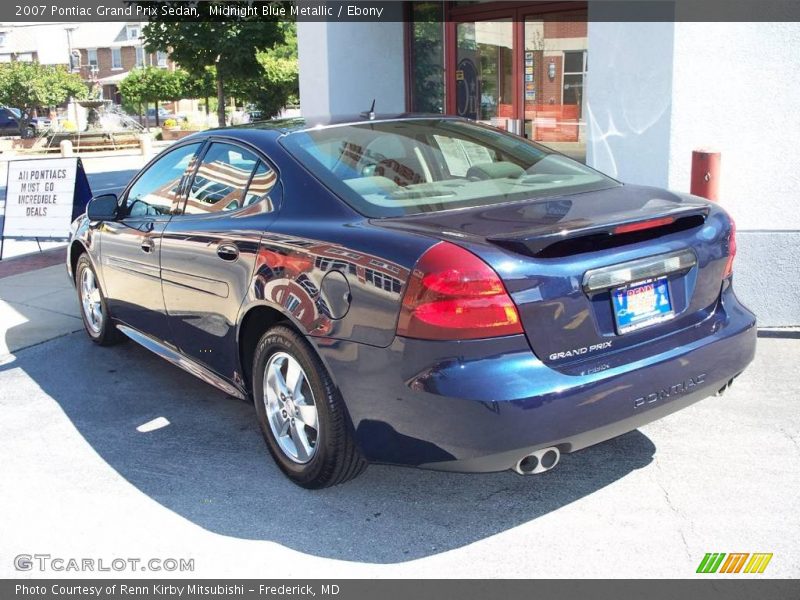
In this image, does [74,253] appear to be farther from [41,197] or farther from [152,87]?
[152,87]

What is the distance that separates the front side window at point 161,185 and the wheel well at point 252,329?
1137 millimetres

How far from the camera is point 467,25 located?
32.1 feet

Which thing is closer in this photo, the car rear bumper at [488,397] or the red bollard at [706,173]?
the car rear bumper at [488,397]

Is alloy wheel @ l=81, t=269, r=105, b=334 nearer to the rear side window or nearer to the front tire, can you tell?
the rear side window

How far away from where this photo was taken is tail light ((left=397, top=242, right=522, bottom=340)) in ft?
9.90

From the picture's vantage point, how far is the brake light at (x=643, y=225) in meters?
3.27

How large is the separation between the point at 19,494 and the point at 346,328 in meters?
1.88

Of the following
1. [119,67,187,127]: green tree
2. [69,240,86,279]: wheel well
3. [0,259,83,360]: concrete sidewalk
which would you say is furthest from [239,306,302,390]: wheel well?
[119,67,187,127]: green tree

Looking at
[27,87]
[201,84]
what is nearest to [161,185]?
[201,84]

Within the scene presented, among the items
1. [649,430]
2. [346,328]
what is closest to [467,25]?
[649,430]
